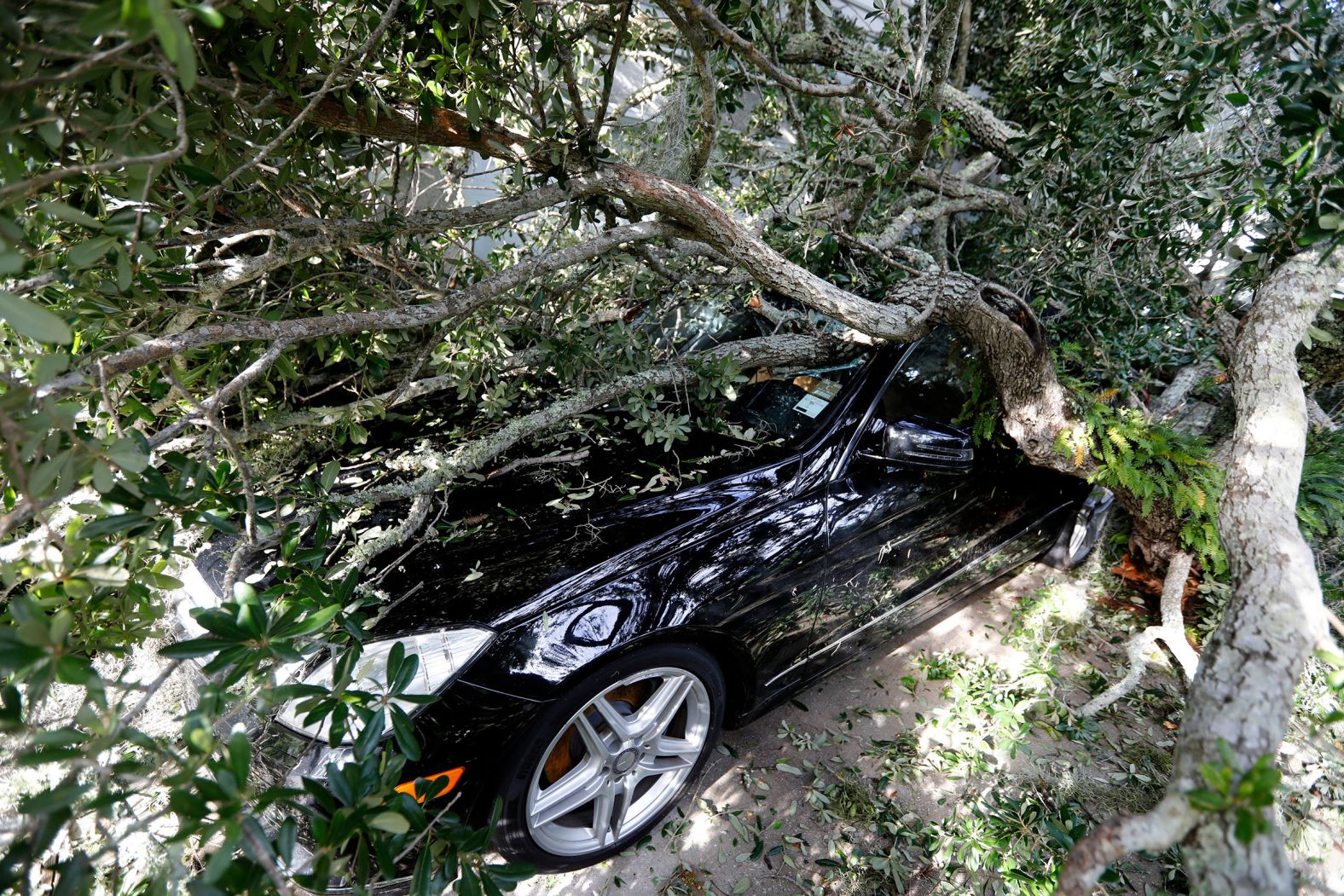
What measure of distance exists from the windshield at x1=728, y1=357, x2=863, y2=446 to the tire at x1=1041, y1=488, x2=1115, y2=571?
1593mm

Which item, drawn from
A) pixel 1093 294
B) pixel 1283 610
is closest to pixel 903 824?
pixel 1283 610

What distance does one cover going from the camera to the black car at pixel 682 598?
184 cm

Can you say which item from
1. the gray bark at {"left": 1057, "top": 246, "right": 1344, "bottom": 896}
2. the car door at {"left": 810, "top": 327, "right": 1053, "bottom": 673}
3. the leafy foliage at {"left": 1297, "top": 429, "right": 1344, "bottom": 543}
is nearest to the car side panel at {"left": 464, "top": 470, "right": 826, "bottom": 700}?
the car door at {"left": 810, "top": 327, "right": 1053, "bottom": 673}

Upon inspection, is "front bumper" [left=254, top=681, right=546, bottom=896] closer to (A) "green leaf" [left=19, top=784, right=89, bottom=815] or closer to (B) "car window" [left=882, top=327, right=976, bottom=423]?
(A) "green leaf" [left=19, top=784, right=89, bottom=815]

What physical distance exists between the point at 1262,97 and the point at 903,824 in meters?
3.13

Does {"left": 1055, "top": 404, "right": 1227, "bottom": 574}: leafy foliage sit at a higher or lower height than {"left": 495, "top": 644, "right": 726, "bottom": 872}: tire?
higher

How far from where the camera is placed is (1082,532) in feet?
11.5

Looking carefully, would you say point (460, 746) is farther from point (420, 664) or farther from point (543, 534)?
point (543, 534)

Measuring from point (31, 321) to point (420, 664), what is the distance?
1.22 m

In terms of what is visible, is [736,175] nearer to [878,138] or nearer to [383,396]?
[878,138]

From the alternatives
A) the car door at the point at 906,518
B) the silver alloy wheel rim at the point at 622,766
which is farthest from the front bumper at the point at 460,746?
the car door at the point at 906,518

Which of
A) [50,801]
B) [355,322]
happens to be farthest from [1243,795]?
[355,322]

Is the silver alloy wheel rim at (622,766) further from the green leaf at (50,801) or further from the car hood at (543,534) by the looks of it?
the green leaf at (50,801)

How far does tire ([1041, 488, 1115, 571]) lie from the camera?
11.5 feet
